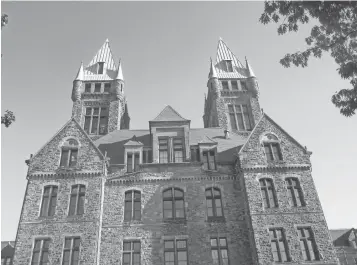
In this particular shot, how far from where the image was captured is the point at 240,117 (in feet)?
114

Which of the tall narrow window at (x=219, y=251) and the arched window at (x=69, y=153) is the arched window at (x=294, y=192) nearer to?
the tall narrow window at (x=219, y=251)

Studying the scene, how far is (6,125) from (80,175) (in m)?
13.1

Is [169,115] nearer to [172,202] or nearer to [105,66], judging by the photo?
[172,202]

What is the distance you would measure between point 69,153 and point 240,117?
56.7ft

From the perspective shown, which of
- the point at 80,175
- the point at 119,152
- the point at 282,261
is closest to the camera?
the point at 282,261

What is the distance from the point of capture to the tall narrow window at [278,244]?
21.1m

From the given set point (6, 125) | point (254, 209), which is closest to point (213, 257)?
point (254, 209)

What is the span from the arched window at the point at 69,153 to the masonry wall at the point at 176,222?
315 cm

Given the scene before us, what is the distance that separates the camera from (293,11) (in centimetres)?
1126

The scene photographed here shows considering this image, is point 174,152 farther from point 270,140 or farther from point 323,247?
point 323,247

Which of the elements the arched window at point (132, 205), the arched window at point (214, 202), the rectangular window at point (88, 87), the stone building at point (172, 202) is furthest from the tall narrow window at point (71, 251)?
the rectangular window at point (88, 87)

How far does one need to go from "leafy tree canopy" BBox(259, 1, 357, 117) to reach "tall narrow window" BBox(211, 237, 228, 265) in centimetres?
1361

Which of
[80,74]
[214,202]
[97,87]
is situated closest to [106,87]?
[97,87]

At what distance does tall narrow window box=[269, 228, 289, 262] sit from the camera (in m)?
21.1
